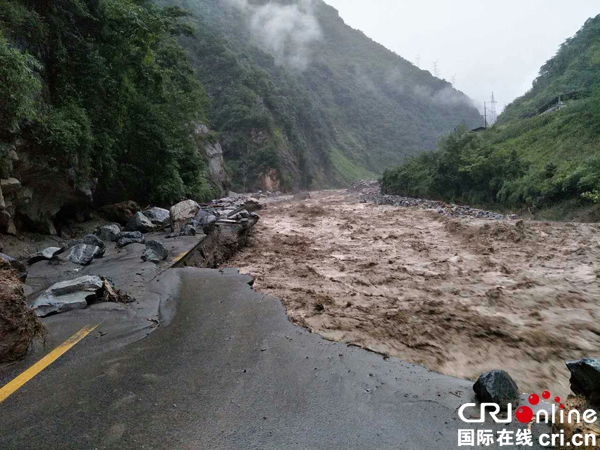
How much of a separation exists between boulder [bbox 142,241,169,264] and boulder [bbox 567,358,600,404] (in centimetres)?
639

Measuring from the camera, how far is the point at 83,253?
6.82 metres

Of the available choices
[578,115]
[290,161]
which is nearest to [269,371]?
[578,115]

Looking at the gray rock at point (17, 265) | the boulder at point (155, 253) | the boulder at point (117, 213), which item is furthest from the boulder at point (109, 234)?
the gray rock at point (17, 265)

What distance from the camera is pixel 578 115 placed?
23625mm

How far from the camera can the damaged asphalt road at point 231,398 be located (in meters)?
2.14

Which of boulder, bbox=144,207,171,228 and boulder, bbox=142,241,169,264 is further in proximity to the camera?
boulder, bbox=144,207,171,228

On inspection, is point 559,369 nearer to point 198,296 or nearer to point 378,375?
point 378,375

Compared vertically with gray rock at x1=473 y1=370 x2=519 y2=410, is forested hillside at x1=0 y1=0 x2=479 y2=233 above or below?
above

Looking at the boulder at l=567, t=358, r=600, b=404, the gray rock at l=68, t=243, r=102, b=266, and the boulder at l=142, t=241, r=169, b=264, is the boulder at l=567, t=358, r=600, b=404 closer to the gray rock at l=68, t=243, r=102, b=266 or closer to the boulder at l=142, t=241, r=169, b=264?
the boulder at l=142, t=241, r=169, b=264

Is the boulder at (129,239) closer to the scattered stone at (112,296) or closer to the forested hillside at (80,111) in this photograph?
the forested hillside at (80,111)

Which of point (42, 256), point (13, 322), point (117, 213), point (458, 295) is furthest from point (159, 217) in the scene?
point (458, 295)

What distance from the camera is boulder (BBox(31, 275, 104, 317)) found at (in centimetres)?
407

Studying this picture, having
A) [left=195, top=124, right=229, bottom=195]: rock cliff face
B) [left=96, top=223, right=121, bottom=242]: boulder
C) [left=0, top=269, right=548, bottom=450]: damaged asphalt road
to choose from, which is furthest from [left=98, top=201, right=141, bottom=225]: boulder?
[left=195, top=124, right=229, bottom=195]: rock cliff face

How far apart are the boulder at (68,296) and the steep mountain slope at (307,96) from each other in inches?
846
